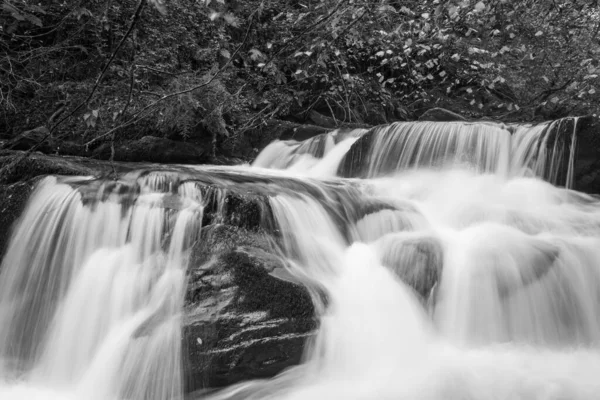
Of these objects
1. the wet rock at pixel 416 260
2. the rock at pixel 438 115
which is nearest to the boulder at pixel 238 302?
the wet rock at pixel 416 260

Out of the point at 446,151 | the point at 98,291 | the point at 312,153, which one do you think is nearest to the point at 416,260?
the point at 98,291

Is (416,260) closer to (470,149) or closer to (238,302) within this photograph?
(238,302)

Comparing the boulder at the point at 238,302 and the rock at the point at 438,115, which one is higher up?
the rock at the point at 438,115

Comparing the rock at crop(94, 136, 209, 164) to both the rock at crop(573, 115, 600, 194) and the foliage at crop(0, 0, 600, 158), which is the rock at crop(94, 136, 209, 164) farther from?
the rock at crop(573, 115, 600, 194)

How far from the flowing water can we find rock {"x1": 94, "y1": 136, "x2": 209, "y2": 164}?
2824 mm

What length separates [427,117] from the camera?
10992mm

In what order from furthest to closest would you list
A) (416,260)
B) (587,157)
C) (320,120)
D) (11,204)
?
(320,120)
(587,157)
(11,204)
(416,260)

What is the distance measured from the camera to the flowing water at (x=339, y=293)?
3.30 m

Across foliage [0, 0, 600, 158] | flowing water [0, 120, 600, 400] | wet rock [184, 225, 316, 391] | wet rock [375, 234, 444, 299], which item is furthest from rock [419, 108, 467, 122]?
wet rock [184, 225, 316, 391]

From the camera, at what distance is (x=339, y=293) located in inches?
Result: 155

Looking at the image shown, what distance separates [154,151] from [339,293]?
16.7 ft

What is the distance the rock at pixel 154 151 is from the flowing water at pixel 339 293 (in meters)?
2.82

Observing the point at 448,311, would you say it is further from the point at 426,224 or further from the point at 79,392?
the point at 79,392

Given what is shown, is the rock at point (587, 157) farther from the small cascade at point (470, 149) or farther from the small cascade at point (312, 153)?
the small cascade at point (312, 153)
